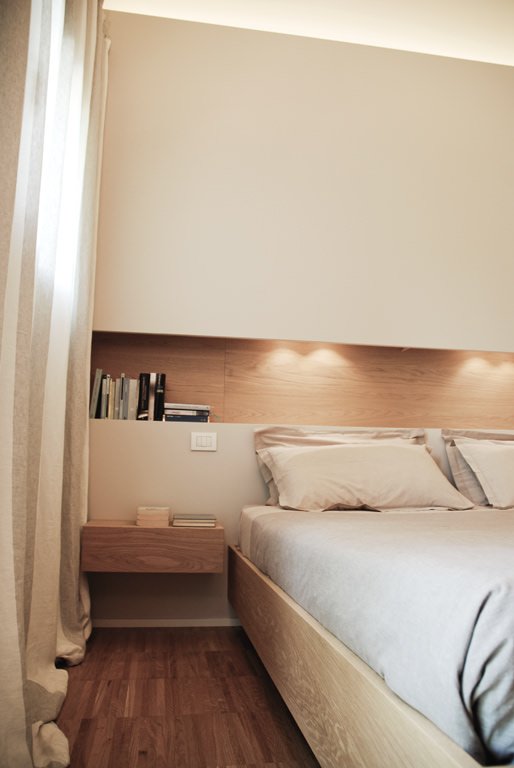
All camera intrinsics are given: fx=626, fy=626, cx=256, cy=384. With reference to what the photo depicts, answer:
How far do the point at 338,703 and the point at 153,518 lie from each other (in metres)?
1.54

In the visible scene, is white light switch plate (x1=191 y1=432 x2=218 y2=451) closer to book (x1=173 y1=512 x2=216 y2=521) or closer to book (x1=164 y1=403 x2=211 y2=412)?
book (x1=164 y1=403 x2=211 y2=412)

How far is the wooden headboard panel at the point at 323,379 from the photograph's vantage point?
10.4 ft

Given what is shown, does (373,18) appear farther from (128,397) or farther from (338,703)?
(338,703)

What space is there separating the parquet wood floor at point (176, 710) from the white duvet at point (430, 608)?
14.7 inches

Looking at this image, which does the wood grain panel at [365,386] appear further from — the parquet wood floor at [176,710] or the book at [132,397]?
the parquet wood floor at [176,710]

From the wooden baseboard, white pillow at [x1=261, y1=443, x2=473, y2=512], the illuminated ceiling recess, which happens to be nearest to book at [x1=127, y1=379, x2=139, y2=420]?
white pillow at [x1=261, y1=443, x2=473, y2=512]

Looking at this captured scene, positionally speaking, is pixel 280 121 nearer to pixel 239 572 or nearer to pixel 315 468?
pixel 315 468

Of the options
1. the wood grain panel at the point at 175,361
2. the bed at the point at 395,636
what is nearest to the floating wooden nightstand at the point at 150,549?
the bed at the point at 395,636

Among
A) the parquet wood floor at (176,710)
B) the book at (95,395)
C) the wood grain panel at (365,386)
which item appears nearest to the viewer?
the parquet wood floor at (176,710)

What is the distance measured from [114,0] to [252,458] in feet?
7.99

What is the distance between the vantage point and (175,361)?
10.4 ft

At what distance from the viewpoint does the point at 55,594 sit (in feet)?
6.82

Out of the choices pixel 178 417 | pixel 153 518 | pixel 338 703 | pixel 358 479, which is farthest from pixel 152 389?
pixel 338 703

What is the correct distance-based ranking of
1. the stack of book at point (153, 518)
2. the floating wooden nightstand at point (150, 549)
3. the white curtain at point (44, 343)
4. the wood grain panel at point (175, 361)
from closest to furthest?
the white curtain at point (44, 343), the floating wooden nightstand at point (150, 549), the stack of book at point (153, 518), the wood grain panel at point (175, 361)
